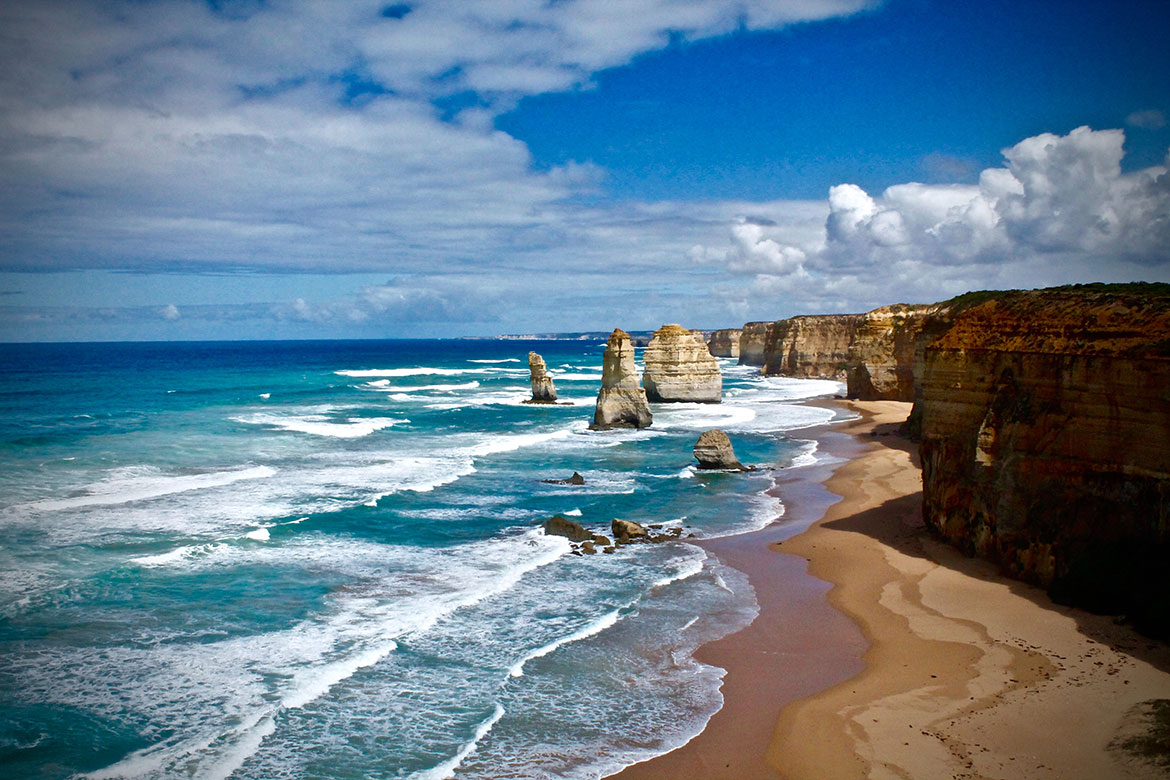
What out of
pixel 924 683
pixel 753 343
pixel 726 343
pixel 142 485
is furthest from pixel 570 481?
pixel 726 343

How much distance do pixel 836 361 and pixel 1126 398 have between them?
6592 centimetres

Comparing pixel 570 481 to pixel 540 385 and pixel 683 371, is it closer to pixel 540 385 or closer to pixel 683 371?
pixel 540 385

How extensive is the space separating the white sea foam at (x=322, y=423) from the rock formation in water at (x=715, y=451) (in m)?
19.5

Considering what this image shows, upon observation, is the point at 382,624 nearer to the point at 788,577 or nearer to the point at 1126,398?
the point at 788,577

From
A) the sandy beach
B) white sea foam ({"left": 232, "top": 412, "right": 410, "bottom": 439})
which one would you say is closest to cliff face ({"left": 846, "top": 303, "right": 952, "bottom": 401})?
white sea foam ({"left": 232, "top": 412, "right": 410, "bottom": 439})

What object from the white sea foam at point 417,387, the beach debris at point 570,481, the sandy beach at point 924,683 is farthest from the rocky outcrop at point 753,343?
the sandy beach at point 924,683

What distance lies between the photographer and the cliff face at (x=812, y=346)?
75.9 metres

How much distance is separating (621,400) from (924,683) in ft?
103

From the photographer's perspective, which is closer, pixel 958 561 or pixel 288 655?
pixel 288 655

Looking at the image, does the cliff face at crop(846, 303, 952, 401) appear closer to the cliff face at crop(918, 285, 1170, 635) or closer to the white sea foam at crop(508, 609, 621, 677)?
the cliff face at crop(918, 285, 1170, 635)

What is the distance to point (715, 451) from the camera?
97.6ft

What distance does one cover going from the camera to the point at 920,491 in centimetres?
2373

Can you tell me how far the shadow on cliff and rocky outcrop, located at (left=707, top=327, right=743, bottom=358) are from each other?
105861 millimetres

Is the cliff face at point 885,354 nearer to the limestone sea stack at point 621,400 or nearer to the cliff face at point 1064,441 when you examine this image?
the limestone sea stack at point 621,400
